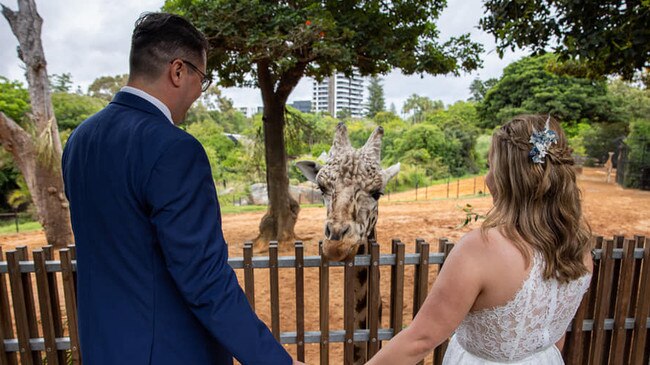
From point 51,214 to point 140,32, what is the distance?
10717 millimetres

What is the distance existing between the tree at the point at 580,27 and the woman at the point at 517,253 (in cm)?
368

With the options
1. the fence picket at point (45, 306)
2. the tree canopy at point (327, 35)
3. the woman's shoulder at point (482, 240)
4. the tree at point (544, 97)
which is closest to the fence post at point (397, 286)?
the woman's shoulder at point (482, 240)

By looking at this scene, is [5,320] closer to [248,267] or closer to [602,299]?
[248,267]

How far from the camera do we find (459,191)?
20.2 meters

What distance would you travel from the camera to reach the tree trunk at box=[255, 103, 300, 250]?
30.7ft

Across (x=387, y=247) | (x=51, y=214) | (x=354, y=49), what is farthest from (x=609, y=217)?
(x=51, y=214)

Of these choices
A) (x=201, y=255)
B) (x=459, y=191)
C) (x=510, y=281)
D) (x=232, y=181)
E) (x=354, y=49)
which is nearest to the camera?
(x=201, y=255)

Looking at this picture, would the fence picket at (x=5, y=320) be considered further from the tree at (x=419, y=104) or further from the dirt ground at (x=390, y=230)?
the tree at (x=419, y=104)

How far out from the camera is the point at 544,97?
70.4 ft

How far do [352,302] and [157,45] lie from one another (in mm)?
2250

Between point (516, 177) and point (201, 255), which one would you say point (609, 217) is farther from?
point (201, 255)

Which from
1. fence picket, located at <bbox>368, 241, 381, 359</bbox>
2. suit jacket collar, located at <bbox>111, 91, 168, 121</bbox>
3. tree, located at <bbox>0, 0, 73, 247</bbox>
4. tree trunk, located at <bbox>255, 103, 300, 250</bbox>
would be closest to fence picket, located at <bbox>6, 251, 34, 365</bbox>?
suit jacket collar, located at <bbox>111, 91, 168, 121</bbox>

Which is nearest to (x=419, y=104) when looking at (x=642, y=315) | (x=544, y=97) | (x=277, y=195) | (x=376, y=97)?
(x=376, y=97)

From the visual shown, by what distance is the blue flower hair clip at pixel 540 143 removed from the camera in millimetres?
1417
